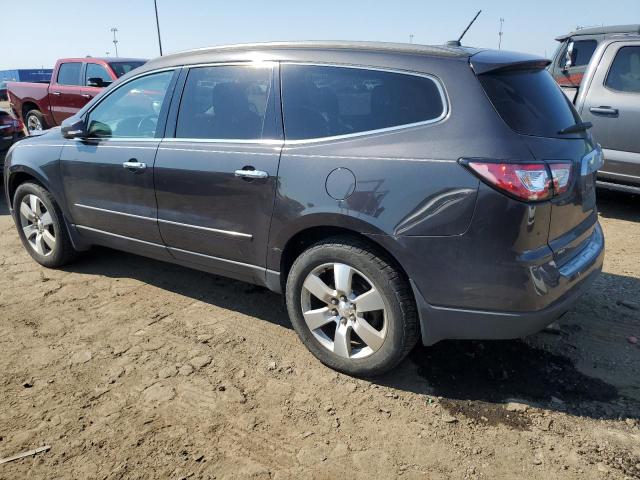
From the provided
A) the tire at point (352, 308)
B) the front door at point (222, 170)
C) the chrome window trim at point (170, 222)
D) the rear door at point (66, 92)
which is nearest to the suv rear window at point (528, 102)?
the tire at point (352, 308)

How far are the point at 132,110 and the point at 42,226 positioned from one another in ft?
4.87

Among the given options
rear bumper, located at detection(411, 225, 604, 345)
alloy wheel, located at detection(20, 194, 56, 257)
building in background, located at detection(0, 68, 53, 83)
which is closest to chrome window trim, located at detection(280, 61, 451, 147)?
rear bumper, located at detection(411, 225, 604, 345)

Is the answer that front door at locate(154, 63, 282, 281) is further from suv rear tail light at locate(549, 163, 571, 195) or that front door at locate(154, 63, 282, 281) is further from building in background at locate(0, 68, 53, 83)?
building in background at locate(0, 68, 53, 83)

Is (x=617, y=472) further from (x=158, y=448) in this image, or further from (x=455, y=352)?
(x=158, y=448)

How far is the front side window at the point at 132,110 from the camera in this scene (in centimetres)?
373

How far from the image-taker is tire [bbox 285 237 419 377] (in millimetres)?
2719

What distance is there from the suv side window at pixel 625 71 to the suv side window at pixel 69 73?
32.5 feet

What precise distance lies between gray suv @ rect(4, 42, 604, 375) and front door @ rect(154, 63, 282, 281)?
1cm

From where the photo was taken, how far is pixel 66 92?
11156 millimetres

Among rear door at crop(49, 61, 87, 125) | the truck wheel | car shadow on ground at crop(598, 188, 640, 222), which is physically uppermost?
rear door at crop(49, 61, 87, 125)

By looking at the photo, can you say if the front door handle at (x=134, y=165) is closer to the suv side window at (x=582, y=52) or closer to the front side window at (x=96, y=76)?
the suv side window at (x=582, y=52)

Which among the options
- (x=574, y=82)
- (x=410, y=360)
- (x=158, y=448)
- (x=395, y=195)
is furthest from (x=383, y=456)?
(x=574, y=82)

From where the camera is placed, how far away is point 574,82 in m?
7.69

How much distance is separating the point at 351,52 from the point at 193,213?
4.69ft
